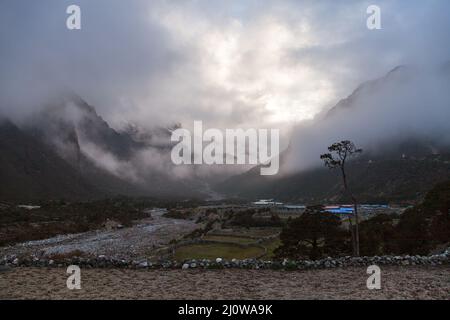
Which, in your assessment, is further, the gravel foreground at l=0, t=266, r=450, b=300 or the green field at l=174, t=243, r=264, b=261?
the green field at l=174, t=243, r=264, b=261

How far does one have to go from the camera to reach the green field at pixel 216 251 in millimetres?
42219

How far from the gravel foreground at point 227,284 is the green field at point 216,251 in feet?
87.1

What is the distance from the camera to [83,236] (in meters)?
64.0

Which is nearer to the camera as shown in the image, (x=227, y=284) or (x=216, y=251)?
(x=227, y=284)

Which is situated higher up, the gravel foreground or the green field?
the gravel foreground

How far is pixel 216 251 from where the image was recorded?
1838 inches

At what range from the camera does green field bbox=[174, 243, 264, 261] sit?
4222 cm

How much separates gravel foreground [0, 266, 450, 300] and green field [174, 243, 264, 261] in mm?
26550

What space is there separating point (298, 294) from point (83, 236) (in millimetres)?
59443

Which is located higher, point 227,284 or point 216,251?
point 227,284

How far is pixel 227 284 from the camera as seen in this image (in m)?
13.3

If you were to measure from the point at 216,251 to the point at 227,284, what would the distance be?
34136 mm

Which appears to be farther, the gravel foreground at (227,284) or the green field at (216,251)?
the green field at (216,251)
